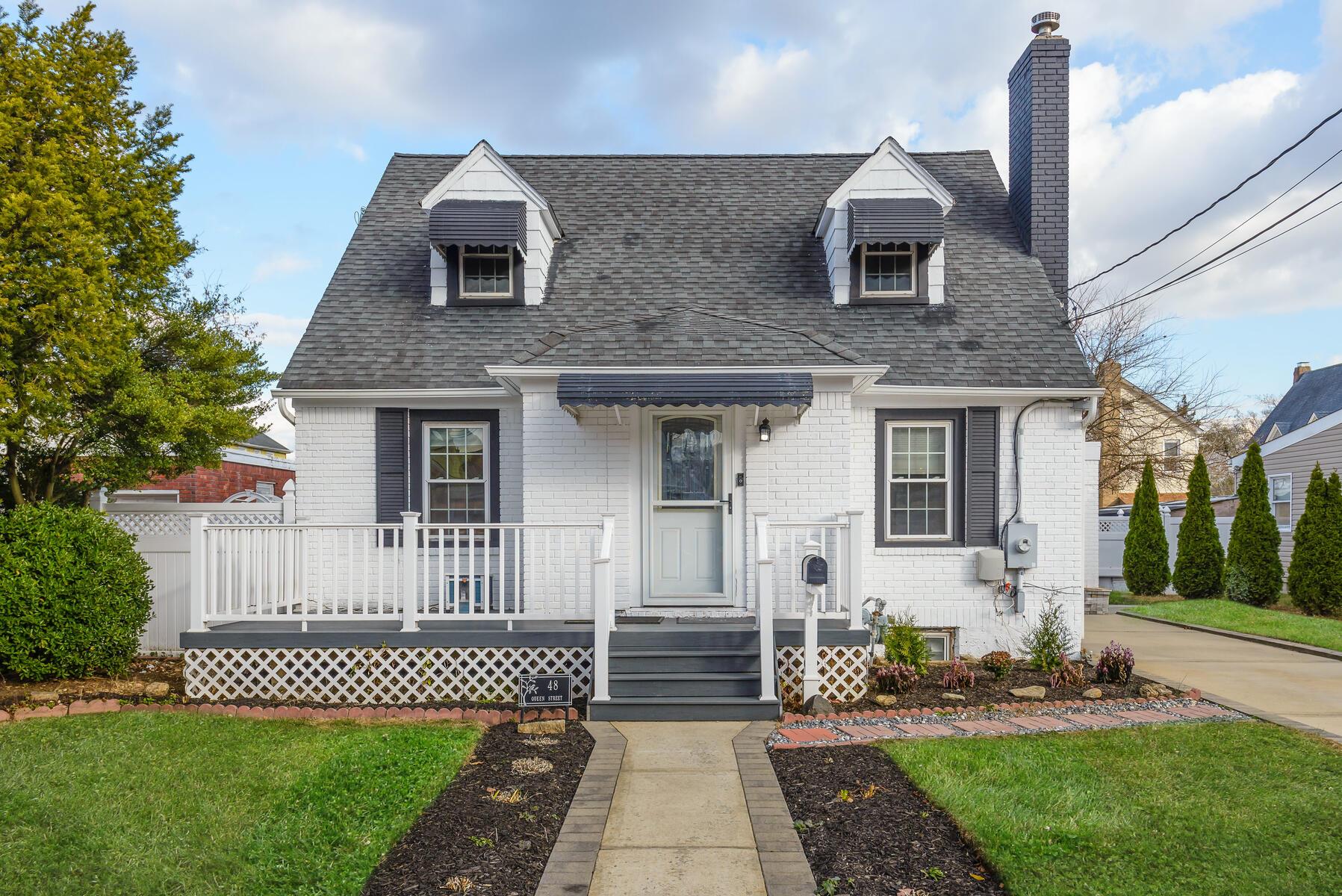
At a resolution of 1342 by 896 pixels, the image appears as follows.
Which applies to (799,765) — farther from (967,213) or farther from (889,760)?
(967,213)

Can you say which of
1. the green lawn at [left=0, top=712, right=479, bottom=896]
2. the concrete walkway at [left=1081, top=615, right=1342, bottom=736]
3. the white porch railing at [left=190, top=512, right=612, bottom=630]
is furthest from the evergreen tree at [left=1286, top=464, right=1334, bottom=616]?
the green lawn at [left=0, top=712, right=479, bottom=896]

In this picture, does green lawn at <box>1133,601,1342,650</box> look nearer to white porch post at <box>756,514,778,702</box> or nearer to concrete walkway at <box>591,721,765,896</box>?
white porch post at <box>756,514,778,702</box>

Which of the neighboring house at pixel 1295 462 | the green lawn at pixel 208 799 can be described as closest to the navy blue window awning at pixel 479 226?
the green lawn at pixel 208 799

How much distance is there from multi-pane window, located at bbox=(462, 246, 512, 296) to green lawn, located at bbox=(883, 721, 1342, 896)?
7.57 m

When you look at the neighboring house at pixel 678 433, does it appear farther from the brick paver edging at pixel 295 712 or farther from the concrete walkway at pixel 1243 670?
the concrete walkway at pixel 1243 670

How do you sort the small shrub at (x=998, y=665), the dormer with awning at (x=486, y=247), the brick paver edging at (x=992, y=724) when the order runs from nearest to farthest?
1. the brick paver edging at (x=992, y=724)
2. the small shrub at (x=998, y=665)
3. the dormer with awning at (x=486, y=247)

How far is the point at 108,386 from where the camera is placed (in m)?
10.2

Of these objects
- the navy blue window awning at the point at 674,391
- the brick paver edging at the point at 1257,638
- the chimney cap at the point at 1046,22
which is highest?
the chimney cap at the point at 1046,22

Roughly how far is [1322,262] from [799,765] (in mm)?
23772

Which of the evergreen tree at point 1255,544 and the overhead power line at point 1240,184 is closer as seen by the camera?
the overhead power line at point 1240,184

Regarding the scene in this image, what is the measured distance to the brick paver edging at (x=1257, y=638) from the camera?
34.1 ft

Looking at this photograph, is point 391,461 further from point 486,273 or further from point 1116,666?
point 1116,666

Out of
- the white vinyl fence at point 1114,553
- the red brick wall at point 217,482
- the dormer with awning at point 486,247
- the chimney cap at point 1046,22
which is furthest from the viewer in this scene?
the red brick wall at point 217,482

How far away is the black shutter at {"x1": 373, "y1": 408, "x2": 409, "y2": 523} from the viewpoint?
9.93 m
